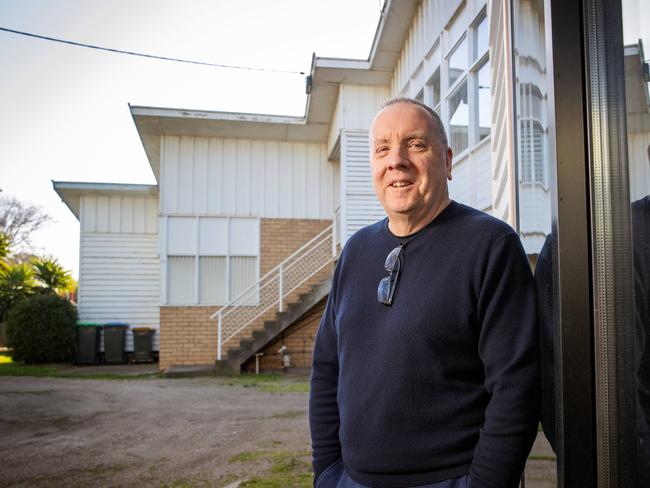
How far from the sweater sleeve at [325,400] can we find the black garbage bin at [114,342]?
13.8m

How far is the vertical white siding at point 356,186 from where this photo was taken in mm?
11453

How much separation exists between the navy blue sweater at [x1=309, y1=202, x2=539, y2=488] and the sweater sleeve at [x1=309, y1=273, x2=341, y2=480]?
0.15m

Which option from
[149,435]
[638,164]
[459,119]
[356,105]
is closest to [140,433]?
[149,435]

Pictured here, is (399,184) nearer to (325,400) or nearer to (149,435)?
(325,400)

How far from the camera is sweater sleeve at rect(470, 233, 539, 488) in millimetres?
1347

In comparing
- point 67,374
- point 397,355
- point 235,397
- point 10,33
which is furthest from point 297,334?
point 397,355

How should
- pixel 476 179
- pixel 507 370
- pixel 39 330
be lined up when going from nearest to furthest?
pixel 507 370 → pixel 476 179 → pixel 39 330

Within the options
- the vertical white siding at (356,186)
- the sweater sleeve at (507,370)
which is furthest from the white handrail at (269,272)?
the sweater sleeve at (507,370)

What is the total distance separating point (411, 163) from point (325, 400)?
0.90m

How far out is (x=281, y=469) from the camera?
14.7 ft

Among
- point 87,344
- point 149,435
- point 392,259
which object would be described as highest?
point 392,259

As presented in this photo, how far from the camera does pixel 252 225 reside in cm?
1318

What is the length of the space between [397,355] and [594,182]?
694mm

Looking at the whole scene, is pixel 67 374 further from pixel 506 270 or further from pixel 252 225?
pixel 506 270
